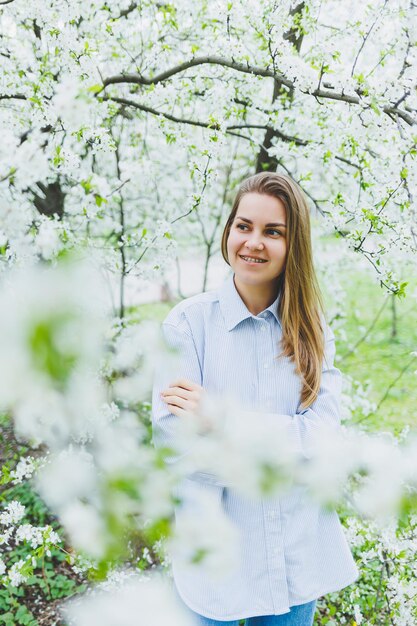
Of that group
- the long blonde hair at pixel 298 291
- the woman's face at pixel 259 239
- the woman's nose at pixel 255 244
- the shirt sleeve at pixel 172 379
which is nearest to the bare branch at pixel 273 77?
the long blonde hair at pixel 298 291

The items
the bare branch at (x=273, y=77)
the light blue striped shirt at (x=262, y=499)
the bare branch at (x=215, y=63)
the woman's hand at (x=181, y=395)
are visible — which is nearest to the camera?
the woman's hand at (x=181, y=395)

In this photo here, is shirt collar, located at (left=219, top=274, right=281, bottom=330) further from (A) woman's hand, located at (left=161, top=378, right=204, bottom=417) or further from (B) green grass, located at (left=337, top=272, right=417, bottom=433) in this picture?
(B) green grass, located at (left=337, top=272, right=417, bottom=433)

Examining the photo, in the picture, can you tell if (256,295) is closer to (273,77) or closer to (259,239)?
(259,239)

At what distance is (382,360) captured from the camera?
7352 millimetres

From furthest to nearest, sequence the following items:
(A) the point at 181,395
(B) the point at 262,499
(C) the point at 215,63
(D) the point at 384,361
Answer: (D) the point at 384,361 → (C) the point at 215,63 → (B) the point at 262,499 → (A) the point at 181,395

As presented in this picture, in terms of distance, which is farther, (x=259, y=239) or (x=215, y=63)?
(x=215, y=63)

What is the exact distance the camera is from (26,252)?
283cm

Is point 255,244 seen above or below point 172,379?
above

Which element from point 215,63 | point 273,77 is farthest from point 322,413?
point 215,63

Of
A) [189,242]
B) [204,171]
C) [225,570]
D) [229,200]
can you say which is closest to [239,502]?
[225,570]

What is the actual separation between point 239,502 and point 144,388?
83cm

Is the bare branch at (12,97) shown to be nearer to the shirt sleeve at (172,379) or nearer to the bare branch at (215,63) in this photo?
the bare branch at (215,63)

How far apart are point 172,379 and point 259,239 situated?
0.55m

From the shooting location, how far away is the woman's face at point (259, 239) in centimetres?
180
